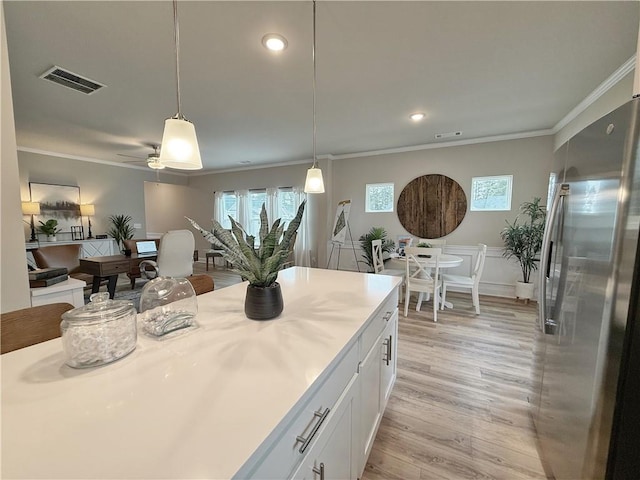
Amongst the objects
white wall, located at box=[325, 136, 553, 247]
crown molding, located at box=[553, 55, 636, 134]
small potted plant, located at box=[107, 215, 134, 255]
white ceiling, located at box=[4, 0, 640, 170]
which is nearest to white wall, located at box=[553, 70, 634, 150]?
crown molding, located at box=[553, 55, 636, 134]

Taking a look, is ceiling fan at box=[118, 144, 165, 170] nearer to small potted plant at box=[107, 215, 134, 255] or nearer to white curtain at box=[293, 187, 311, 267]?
small potted plant at box=[107, 215, 134, 255]

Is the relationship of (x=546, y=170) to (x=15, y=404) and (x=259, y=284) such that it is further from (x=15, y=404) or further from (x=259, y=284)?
(x=15, y=404)

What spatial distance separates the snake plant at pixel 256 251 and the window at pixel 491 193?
4176 millimetres

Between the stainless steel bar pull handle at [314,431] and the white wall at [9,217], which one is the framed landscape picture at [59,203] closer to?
the white wall at [9,217]

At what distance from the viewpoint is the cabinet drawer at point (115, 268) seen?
3.55m

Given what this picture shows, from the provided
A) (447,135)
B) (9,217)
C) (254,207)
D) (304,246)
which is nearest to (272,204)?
(254,207)

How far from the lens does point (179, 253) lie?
371 cm

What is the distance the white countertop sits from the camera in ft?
1.53

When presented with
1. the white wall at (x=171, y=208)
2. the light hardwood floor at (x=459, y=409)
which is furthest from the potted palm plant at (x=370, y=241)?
the white wall at (x=171, y=208)

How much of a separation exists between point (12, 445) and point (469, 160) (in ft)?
17.0

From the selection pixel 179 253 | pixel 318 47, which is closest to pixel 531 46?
pixel 318 47

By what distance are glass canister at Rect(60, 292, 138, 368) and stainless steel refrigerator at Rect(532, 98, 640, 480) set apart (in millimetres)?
1648

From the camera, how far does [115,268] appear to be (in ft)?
12.1

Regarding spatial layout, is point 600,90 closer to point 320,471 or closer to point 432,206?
point 432,206
